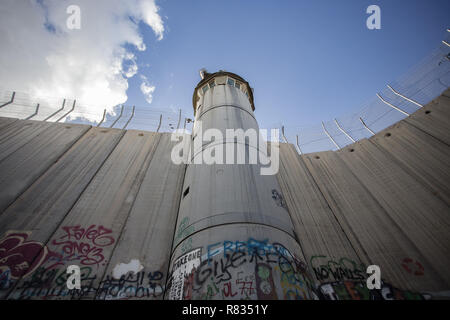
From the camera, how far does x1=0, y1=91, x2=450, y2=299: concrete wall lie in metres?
5.62

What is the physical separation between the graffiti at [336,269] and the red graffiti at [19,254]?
10.4 m

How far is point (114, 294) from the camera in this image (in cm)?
642

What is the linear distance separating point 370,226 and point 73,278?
41.6 ft

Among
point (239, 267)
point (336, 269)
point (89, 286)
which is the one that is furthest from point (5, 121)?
point (336, 269)

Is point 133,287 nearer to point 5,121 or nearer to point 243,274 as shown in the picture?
point 243,274

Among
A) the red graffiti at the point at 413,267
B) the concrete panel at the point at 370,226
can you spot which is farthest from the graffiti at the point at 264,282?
the red graffiti at the point at 413,267

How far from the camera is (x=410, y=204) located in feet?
31.2

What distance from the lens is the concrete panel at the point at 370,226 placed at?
7629 millimetres

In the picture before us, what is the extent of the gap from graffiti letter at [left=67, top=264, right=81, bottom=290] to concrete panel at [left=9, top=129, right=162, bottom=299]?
0.37 ft

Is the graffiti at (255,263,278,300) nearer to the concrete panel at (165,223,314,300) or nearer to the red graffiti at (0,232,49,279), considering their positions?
the concrete panel at (165,223,314,300)

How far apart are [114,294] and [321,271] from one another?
301 inches

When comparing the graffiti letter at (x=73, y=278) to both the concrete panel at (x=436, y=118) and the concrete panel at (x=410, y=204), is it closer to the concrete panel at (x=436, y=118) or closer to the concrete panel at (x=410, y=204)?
the concrete panel at (x=410, y=204)

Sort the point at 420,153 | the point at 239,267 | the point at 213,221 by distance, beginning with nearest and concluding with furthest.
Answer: the point at 239,267, the point at 213,221, the point at 420,153
